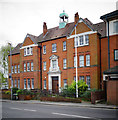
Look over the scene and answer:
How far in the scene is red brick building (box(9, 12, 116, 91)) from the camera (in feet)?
76.8

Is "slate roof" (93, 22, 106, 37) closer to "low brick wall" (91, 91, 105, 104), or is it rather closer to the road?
"low brick wall" (91, 91, 105, 104)

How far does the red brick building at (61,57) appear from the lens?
76.8ft

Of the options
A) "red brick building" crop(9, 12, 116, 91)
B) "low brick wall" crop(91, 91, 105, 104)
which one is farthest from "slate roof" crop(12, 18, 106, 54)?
"low brick wall" crop(91, 91, 105, 104)

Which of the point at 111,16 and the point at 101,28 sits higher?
the point at 111,16

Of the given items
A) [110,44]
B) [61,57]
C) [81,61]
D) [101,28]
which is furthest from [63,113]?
[101,28]

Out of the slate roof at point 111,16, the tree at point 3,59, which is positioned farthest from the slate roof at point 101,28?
the tree at point 3,59

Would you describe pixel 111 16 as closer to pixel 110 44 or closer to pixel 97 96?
pixel 110 44

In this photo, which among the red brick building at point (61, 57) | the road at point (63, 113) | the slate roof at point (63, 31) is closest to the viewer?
the road at point (63, 113)

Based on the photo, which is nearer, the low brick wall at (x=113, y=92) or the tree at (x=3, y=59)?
the low brick wall at (x=113, y=92)

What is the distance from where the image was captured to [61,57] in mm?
27734

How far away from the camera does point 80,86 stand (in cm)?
2164

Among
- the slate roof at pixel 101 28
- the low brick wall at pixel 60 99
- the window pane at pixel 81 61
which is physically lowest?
the low brick wall at pixel 60 99

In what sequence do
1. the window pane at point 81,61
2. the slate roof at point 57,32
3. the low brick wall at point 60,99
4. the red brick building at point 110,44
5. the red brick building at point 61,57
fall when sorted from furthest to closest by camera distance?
1. the slate roof at point 57,32
2. the window pane at point 81,61
3. the red brick building at point 61,57
4. the red brick building at point 110,44
5. the low brick wall at point 60,99

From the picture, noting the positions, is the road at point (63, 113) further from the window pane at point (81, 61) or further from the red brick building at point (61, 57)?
the window pane at point (81, 61)
